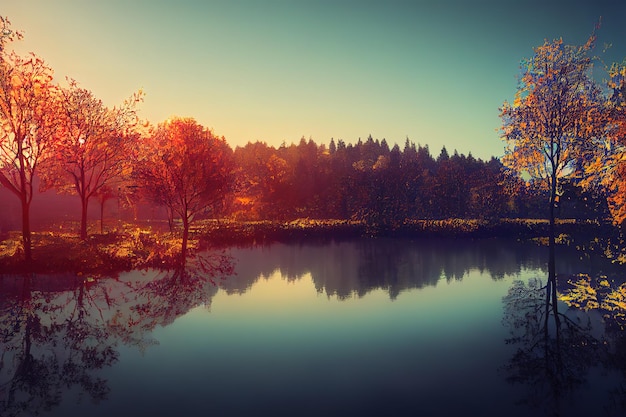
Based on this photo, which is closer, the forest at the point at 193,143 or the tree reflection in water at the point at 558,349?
the tree reflection in water at the point at 558,349

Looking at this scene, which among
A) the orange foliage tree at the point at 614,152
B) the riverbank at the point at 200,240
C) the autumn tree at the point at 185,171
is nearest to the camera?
the orange foliage tree at the point at 614,152

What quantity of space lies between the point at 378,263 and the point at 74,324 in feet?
66.8

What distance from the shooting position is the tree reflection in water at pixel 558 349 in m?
9.18

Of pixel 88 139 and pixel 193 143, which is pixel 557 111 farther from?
pixel 88 139

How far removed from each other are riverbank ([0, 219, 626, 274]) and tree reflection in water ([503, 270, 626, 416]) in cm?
1755

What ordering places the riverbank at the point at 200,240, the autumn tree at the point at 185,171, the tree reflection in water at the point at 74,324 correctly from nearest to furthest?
1. the tree reflection in water at the point at 74,324
2. the riverbank at the point at 200,240
3. the autumn tree at the point at 185,171

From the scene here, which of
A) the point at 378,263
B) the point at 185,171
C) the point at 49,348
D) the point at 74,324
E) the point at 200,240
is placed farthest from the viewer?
the point at 200,240

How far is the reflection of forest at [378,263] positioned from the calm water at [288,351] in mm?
456

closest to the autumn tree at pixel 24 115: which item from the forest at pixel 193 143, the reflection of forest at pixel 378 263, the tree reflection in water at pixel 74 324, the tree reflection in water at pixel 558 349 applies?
the forest at pixel 193 143

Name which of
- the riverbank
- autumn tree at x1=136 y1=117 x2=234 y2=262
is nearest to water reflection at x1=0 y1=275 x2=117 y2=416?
the riverbank

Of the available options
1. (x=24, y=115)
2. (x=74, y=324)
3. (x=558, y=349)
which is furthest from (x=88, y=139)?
(x=558, y=349)

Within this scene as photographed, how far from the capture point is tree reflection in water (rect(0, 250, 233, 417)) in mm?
9511

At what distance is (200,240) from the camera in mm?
40719

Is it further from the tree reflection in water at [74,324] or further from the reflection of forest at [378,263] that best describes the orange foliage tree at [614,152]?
the tree reflection in water at [74,324]
